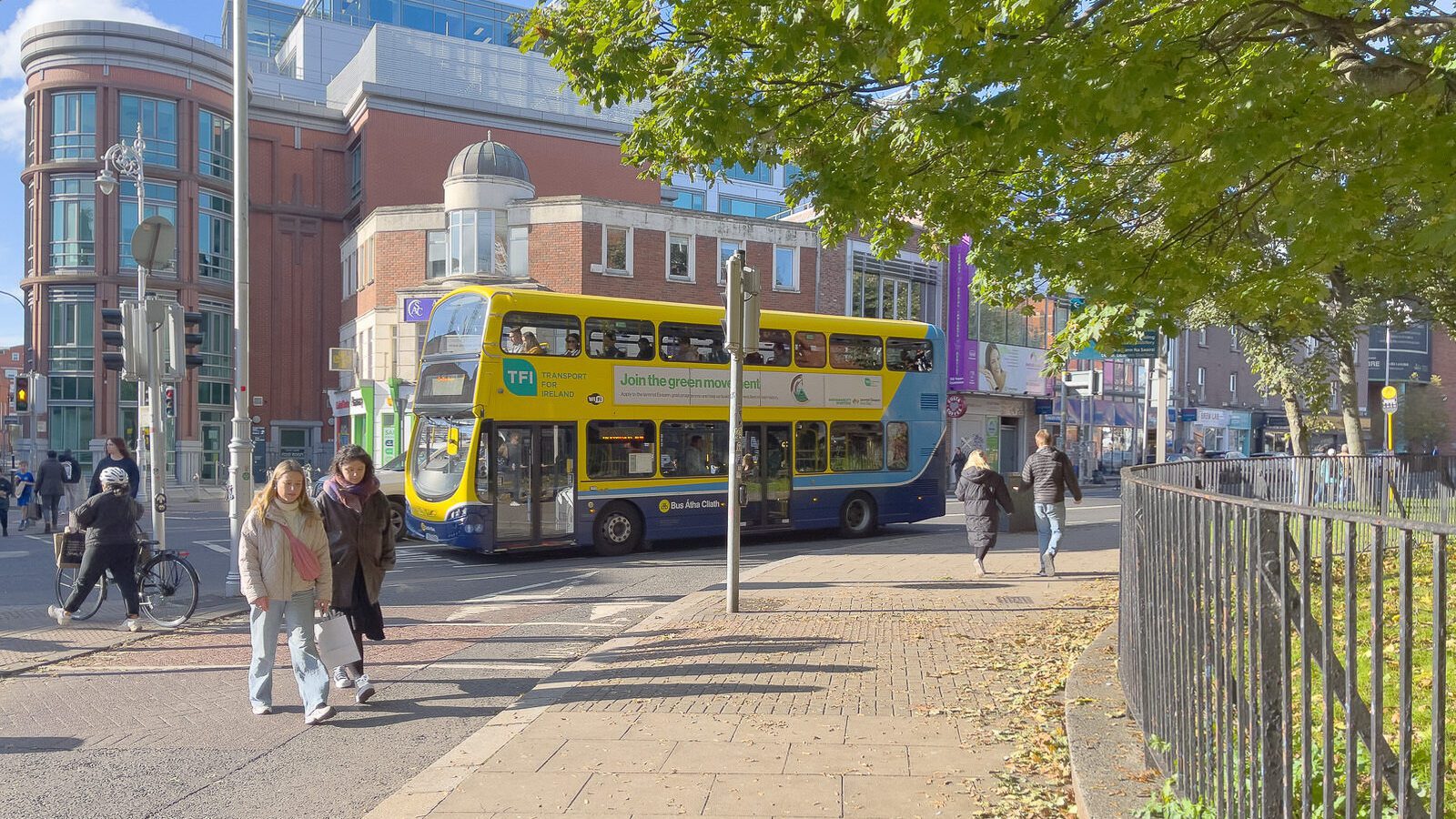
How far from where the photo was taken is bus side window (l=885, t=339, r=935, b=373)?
65.2 ft

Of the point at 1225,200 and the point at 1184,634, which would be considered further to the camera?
the point at 1225,200

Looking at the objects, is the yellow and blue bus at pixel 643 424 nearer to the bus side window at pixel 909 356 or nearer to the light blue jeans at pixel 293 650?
the bus side window at pixel 909 356

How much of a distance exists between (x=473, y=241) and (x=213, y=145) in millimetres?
A: 16300

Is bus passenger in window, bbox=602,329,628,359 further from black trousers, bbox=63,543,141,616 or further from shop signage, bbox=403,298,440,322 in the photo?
shop signage, bbox=403,298,440,322

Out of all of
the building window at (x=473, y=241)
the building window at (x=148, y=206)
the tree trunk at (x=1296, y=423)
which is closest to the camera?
the tree trunk at (x=1296, y=423)

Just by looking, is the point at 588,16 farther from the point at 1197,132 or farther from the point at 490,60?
the point at 490,60

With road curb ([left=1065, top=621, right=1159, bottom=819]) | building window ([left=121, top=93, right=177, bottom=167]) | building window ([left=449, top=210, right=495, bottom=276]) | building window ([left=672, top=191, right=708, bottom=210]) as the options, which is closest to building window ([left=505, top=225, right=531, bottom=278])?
building window ([left=449, top=210, right=495, bottom=276])

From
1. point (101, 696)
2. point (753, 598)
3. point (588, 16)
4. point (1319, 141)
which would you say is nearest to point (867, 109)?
point (588, 16)

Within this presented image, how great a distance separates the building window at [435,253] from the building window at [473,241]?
909 mm

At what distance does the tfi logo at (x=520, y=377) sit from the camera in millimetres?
15414

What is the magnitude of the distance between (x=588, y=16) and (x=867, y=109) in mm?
2317

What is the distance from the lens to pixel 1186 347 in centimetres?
5759

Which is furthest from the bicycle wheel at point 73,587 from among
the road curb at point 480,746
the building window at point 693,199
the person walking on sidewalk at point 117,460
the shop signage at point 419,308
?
the building window at point 693,199

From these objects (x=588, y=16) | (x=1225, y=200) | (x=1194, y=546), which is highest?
(x=588, y=16)
